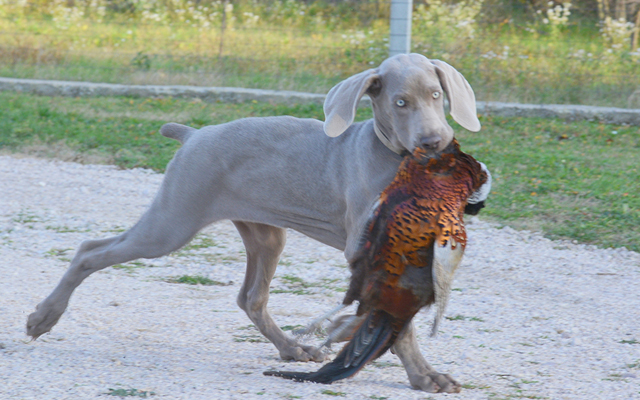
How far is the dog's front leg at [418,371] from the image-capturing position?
10.6 feet

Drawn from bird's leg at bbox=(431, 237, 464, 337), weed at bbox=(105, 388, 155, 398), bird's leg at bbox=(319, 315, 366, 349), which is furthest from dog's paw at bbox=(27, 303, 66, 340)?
bird's leg at bbox=(431, 237, 464, 337)

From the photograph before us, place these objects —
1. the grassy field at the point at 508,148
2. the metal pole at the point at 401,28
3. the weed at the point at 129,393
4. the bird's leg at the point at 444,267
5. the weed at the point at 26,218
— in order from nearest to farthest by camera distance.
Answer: the bird's leg at the point at 444,267 → the weed at the point at 129,393 → the weed at the point at 26,218 → the grassy field at the point at 508,148 → the metal pole at the point at 401,28

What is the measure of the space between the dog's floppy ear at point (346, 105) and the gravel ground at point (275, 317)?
114 cm

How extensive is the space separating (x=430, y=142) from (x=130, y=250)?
1682 mm

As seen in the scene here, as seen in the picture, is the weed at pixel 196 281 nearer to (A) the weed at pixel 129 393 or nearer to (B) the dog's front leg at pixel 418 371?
(A) the weed at pixel 129 393

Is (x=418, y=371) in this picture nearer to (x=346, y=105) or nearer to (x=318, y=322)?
(x=318, y=322)

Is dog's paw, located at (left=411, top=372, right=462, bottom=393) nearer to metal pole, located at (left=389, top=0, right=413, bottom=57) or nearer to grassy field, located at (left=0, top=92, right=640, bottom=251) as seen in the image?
grassy field, located at (left=0, top=92, right=640, bottom=251)

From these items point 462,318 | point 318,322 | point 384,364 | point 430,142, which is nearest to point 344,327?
point 318,322

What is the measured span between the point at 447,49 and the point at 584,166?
11.4 ft

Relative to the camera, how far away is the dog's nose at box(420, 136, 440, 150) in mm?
3020

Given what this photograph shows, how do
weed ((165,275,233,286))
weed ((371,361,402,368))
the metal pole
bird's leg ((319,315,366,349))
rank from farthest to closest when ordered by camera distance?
the metal pole, weed ((165,275,233,286)), weed ((371,361,402,368)), bird's leg ((319,315,366,349))

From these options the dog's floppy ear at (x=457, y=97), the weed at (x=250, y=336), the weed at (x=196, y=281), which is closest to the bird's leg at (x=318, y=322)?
the weed at (x=250, y=336)

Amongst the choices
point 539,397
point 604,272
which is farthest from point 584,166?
point 539,397

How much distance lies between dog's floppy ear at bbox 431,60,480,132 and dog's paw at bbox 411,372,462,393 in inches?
42.5
